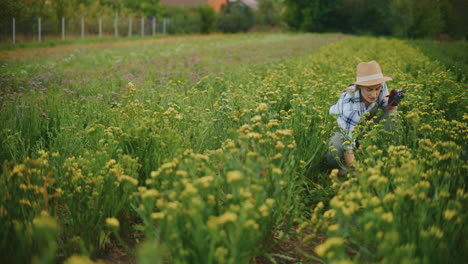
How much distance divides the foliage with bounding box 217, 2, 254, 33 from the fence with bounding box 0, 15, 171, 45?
8240 millimetres

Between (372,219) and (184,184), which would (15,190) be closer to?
(184,184)

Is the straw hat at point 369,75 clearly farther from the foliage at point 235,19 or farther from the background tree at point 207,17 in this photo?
the foliage at point 235,19

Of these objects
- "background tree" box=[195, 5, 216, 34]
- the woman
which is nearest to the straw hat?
the woman

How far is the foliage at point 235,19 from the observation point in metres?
45.5

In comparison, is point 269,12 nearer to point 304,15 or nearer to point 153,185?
point 304,15

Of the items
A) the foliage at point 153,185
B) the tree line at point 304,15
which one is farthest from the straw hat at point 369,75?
the tree line at point 304,15

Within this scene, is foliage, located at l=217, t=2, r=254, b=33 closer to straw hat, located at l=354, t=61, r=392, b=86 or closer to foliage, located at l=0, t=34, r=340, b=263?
foliage, located at l=0, t=34, r=340, b=263

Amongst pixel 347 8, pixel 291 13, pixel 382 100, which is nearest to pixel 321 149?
pixel 382 100

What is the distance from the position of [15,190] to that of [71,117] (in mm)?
1876

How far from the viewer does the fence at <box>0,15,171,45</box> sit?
19203 mm

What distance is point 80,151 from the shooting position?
326cm

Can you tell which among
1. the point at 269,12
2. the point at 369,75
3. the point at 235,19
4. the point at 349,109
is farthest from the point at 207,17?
the point at 349,109

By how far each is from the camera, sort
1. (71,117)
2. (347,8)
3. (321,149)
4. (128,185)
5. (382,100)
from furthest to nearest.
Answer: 1. (347,8)
2. (382,100)
3. (71,117)
4. (321,149)
5. (128,185)

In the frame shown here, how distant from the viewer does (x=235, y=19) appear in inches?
1811
